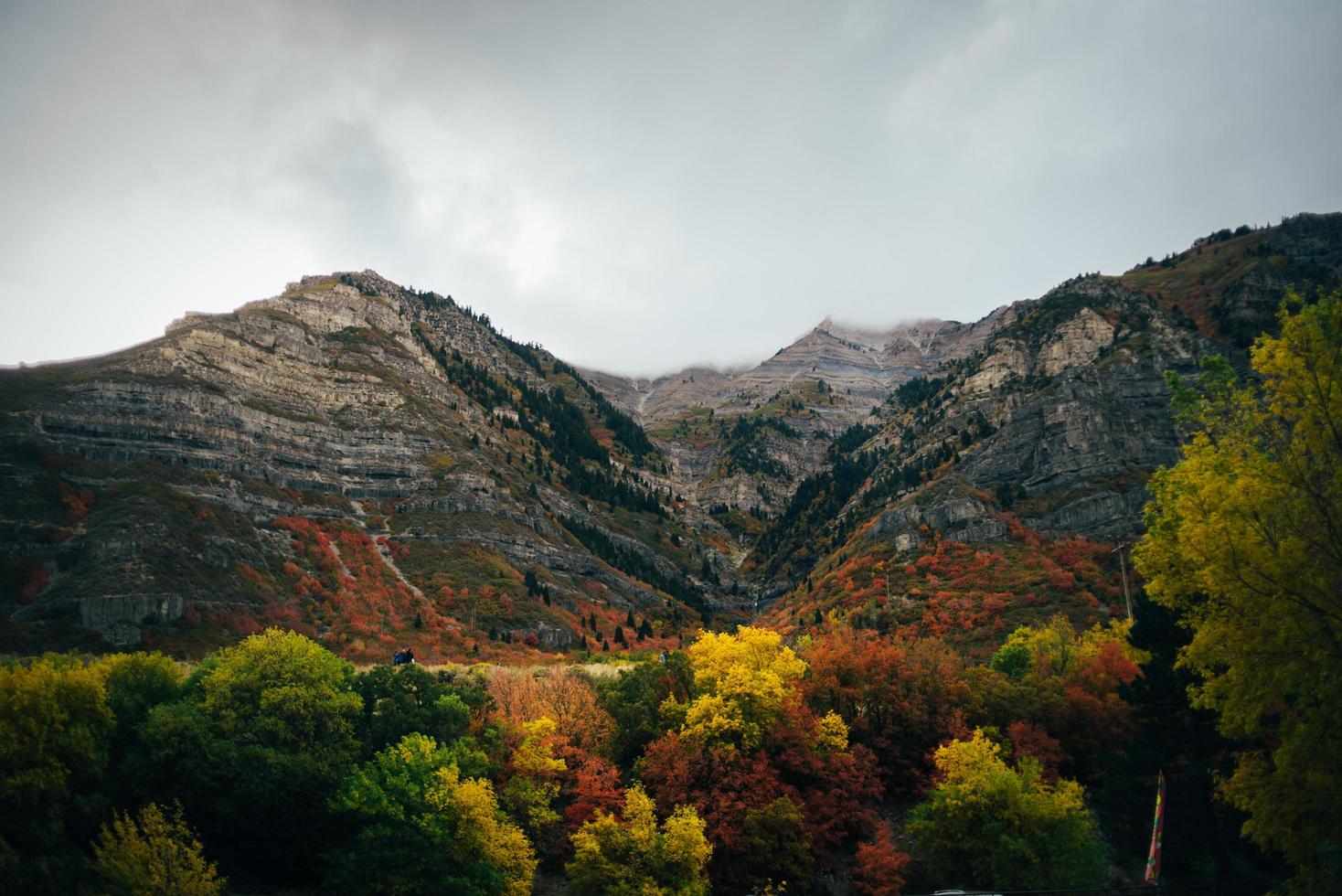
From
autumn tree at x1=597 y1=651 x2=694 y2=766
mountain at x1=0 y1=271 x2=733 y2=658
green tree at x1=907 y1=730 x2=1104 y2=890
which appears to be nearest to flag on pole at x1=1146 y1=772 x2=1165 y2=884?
green tree at x1=907 y1=730 x2=1104 y2=890

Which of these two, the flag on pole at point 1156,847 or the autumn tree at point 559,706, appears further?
the autumn tree at point 559,706

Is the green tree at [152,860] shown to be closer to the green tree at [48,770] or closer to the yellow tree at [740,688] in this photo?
the green tree at [48,770]

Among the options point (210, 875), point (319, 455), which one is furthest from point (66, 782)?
point (319, 455)

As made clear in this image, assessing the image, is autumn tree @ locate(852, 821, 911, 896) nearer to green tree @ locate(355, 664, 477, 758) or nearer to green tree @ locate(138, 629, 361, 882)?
green tree @ locate(355, 664, 477, 758)

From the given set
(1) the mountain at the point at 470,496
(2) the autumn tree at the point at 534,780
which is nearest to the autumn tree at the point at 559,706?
(2) the autumn tree at the point at 534,780

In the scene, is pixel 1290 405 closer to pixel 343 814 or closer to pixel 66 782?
pixel 343 814
